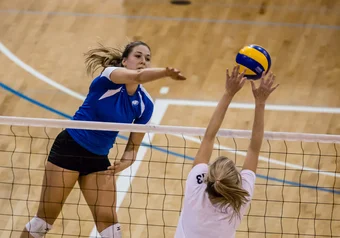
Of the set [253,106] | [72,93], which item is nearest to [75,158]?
[72,93]

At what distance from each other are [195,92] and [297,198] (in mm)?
2307

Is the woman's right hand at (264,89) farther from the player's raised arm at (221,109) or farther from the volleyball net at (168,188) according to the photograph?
the volleyball net at (168,188)

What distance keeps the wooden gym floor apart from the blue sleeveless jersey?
61.4 inches

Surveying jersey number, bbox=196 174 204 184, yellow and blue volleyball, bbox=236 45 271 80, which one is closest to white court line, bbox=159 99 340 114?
yellow and blue volleyball, bbox=236 45 271 80

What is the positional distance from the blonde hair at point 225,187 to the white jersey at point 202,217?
5 cm

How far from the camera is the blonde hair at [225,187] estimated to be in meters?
4.55

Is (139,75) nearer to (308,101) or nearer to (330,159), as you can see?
(330,159)

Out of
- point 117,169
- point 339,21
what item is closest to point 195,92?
point 339,21

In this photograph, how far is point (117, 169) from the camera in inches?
247

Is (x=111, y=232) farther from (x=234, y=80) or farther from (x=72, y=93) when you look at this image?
(x=72, y=93)

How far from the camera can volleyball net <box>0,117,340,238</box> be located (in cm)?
767

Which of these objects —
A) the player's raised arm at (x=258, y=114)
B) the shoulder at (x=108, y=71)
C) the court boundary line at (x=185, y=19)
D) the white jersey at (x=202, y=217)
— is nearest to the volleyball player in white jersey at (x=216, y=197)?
the white jersey at (x=202, y=217)

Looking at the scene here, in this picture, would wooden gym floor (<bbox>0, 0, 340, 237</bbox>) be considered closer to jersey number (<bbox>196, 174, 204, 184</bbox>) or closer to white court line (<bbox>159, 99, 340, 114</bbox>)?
white court line (<bbox>159, 99, 340, 114</bbox>)

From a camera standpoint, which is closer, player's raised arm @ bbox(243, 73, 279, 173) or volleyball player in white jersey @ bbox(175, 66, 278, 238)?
volleyball player in white jersey @ bbox(175, 66, 278, 238)
